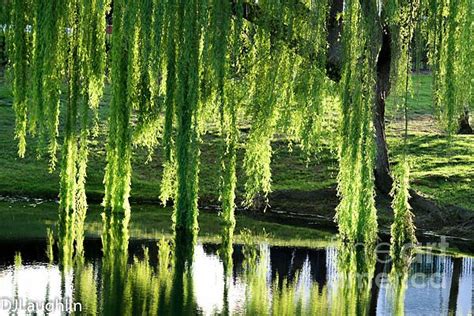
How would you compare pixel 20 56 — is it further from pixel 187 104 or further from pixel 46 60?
pixel 187 104

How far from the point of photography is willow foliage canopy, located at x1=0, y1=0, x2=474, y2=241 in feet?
32.6

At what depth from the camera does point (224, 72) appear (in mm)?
9898

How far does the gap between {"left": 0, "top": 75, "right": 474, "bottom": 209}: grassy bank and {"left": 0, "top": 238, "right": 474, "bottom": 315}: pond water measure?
12.1 ft

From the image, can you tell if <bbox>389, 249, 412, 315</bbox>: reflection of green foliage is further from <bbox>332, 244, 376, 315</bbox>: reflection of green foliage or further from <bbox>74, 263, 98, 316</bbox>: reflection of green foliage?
<bbox>74, 263, 98, 316</bbox>: reflection of green foliage

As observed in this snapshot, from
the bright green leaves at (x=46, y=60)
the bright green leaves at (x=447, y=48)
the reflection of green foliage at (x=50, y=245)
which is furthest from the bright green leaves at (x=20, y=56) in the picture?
the bright green leaves at (x=447, y=48)

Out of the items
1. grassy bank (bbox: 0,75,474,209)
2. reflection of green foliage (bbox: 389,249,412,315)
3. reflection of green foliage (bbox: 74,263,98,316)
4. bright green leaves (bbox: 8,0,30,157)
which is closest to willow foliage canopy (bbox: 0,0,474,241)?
bright green leaves (bbox: 8,0,30,157)

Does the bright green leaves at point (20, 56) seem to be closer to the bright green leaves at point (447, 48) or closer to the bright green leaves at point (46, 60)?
the bright green leaves at point (46, 60)

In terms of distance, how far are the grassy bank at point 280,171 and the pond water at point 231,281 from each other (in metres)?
3.70

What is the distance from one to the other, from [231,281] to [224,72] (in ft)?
7.75

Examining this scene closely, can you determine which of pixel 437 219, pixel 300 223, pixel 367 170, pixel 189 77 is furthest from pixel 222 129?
pixel 437 219

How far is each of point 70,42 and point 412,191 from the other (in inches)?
281

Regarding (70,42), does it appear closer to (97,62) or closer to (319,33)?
(97,62)

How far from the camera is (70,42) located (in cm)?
1127

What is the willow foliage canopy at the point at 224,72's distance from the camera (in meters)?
9.93
